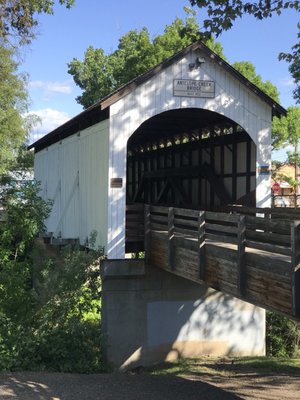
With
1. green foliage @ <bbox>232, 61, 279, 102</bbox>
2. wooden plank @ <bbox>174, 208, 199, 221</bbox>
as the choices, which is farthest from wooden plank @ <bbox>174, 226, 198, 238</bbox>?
green foliage @ <bbox>232, 61, 279, 102</bbox>

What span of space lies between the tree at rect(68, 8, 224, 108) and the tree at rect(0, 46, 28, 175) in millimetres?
6922

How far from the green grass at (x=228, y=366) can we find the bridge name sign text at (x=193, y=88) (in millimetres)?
6841

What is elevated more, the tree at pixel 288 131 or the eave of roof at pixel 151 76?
the tree at pixel 288 131

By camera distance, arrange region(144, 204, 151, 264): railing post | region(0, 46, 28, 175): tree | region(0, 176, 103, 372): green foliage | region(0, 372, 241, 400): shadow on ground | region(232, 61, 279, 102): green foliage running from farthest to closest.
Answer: region(232, 61, 279, 102): green foliage
region(0, 46, 28, 175): tree
region(144, 204, 151, 264): railing post
region(0, 176, 103, 372): green foliage
region(0, 372, 241, 400): shadow on ground

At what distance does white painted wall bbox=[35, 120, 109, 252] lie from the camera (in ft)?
43.9

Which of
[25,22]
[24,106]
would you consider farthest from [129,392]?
[24,106]

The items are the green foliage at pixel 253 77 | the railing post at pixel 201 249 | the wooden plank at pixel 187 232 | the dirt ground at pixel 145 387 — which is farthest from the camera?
the green foliage at pixel 253 77

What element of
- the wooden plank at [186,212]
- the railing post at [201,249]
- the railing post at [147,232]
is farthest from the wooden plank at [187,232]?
the railing post at [147,232]

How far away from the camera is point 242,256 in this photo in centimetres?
825

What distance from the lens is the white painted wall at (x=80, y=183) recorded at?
13.4 m

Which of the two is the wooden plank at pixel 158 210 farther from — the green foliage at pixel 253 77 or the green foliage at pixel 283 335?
the green foliage at pixel 253 77

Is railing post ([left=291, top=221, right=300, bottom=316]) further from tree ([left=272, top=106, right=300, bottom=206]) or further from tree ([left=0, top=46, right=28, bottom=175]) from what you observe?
tree ([left=272, top=106, right=300, bottom=206])

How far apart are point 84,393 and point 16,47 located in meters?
8.25

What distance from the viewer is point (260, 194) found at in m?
13.9
